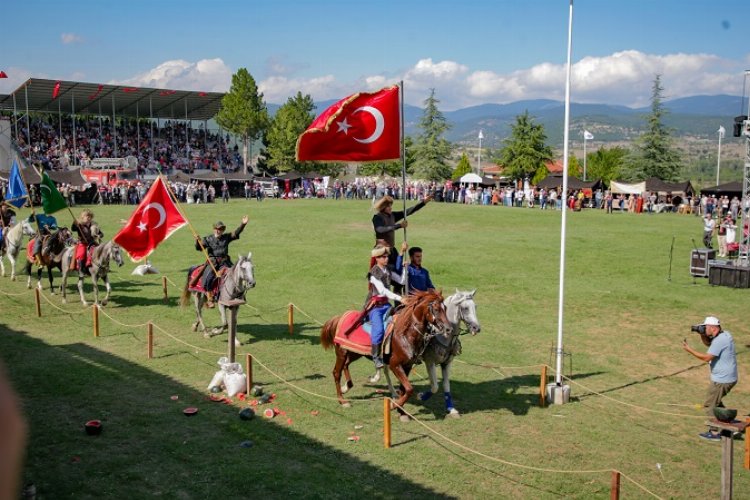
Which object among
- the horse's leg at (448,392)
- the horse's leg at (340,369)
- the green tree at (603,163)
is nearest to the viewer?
the horse's leg at (448,392)

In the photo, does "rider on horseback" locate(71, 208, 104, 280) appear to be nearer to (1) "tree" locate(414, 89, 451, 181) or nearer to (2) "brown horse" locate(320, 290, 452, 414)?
(2) "brown horse" locate(320, 290, 452, 414)

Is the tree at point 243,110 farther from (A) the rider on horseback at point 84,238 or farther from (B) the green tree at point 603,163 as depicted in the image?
(A) the rider on horseback at point 84,238

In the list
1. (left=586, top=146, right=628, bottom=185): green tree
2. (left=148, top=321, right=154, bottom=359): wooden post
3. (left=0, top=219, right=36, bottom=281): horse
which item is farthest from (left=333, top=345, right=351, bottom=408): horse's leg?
(left=586, top=146, right=628, bottom=185): green tree

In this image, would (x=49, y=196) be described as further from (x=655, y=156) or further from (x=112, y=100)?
(x=655, y=156)

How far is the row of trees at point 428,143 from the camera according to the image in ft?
252

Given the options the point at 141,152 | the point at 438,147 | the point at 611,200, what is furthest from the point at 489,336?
the point at 438,147

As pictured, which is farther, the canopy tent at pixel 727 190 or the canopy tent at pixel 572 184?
the canopy tent at pixel 572 184

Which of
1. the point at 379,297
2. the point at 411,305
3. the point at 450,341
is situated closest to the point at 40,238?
the point at 379,297

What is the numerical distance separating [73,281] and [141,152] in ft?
168

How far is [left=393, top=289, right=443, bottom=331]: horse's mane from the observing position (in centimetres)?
1100

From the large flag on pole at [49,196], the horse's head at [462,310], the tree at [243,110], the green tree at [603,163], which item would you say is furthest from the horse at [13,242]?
the green tree at [603,163]

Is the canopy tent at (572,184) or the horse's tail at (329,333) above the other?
the canopy tent at (572,184)

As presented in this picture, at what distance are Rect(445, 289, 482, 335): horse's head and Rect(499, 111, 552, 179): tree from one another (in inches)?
2913

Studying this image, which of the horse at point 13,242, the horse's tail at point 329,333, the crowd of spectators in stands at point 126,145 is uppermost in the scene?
the crowd of spectators in stands at point 126,145
